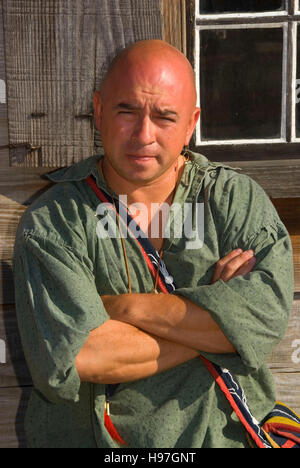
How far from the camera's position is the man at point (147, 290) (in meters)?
1.97

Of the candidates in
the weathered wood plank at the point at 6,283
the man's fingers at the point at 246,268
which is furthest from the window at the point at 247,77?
the weathered wood plank at the point at 6,283

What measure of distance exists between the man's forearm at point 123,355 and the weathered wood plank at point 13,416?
93cm

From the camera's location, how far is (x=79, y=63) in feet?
8.28

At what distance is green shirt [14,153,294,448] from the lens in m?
1.96

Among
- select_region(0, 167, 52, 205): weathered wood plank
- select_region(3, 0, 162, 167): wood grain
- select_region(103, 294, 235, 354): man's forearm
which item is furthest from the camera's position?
select_region(0, 167, 52, 205): weathered wood plank

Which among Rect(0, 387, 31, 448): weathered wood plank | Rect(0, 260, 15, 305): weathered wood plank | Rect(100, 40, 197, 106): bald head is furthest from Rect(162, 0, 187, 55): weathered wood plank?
Rect(0, 387, 31, 448): weathered wood plank

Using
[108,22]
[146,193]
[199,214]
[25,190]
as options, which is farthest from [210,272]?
[108,22]

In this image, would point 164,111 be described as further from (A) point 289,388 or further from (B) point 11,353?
→ (A) point 289,388

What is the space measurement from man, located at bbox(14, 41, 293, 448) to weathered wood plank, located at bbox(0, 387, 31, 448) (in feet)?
2.05

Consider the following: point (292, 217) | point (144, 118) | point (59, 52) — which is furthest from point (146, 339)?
point (59, 52)

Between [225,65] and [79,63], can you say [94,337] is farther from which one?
[225,65]

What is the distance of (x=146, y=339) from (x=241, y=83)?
129 centimetres

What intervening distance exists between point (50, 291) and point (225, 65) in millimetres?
1320

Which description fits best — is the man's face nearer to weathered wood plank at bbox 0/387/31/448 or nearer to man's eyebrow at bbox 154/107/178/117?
man's eyebrow at bbox 154/107/178/117
